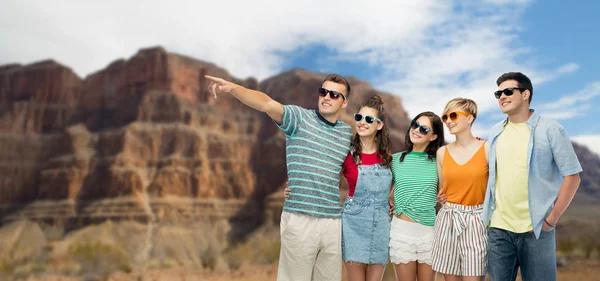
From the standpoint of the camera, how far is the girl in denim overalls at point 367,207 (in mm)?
4062

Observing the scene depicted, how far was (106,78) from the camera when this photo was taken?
7125cm

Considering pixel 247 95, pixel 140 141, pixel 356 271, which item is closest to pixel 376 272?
pixel 356 271

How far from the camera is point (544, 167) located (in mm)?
3742

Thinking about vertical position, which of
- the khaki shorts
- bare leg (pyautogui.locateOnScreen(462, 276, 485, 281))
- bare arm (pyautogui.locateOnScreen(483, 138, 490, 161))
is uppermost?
bare arm (pyautogui.locateOnScreen(483, 138, 490, 161))

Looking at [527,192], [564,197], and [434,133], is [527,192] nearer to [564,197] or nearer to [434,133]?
[564,197]

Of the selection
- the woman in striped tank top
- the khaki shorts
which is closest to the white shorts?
the woman in striped tank top

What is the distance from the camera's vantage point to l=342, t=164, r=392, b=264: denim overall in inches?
160

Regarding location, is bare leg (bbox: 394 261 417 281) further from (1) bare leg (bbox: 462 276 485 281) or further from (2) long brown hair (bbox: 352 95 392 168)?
(2) long brown hair (bbox: 352 95 392 168)

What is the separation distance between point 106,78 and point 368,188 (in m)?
72.7

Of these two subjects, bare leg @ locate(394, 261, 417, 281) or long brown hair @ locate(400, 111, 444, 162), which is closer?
bare leg @ locate(394, 261, 417, 281)

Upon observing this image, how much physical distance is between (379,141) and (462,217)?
91cm

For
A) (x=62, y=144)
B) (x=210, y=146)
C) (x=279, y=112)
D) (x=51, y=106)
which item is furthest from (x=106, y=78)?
(x=279, y=112)

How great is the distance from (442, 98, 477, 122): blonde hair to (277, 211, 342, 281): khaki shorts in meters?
1.28

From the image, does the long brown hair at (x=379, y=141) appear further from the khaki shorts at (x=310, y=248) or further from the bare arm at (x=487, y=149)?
the bare arm at (x=487, y=149)
